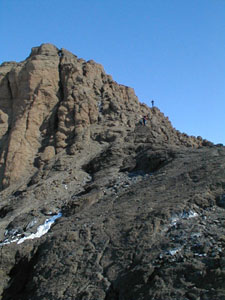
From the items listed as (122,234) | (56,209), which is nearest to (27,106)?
(56,209)

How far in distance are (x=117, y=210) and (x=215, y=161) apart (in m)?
4.85

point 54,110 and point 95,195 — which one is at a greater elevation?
point 54,110

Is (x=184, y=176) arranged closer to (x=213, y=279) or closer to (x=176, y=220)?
(x=176, y=220)

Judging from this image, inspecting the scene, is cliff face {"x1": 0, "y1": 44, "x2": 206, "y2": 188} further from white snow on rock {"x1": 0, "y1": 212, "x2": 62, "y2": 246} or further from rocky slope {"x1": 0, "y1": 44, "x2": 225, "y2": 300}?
white snow on rock {"x1": 0, "y1": 212, "x2": 62, "y2": 246}

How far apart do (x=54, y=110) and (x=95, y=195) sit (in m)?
11.7

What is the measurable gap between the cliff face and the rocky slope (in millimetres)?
81

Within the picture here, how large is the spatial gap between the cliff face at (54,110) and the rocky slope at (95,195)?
0.08m

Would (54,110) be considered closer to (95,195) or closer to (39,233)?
(95,195)

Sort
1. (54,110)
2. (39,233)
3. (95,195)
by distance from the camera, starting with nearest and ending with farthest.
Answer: (39,233) < (95,195) < (54,110)

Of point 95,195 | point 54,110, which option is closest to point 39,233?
point 95,195

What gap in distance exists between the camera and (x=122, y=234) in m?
11.9

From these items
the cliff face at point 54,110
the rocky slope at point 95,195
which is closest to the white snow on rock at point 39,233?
the rocky slope at point 95,195

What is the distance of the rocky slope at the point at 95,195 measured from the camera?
976cm

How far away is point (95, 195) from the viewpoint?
16.5 m
